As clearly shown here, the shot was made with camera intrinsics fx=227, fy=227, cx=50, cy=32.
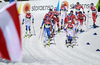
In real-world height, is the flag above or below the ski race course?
above

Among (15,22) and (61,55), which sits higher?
(15,22)

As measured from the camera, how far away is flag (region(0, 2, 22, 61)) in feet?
12.0

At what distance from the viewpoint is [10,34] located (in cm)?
383

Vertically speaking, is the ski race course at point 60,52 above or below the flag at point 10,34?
below

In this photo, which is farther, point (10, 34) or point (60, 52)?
point (60, 52)

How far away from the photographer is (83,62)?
1092 cm

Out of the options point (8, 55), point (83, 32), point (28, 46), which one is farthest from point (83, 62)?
point (83, 32)

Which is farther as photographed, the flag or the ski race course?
the ski race course

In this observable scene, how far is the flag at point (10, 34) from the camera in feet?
12.0

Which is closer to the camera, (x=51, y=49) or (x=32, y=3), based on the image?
(x=51, y=49)

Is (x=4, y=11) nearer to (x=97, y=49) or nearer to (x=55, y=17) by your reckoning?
(x=97, y=49)

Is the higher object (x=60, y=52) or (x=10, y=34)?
(x=10, y=34)

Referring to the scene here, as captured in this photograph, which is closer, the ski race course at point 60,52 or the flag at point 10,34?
the flag at point 10,34

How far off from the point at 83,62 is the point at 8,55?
293 inches
